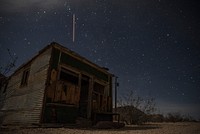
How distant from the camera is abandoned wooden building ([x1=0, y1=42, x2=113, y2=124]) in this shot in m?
10.0

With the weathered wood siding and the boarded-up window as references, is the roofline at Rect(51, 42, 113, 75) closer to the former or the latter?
the weathered wood siding

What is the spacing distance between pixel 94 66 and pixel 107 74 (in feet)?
6.97

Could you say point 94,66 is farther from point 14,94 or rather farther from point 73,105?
point 14,94

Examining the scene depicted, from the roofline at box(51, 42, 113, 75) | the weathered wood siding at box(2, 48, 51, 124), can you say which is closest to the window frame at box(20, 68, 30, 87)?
the weathered wood siding at box(2, 48, 51, 124)

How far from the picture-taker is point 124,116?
20.1m

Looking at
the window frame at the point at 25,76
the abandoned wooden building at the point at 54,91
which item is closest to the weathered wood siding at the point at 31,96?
the abandoned wooden building at the point at 54,91

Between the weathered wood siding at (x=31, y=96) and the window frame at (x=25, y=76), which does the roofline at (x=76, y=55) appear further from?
the window frame at (x=25, y=76)

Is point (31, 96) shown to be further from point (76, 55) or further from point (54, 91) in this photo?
point (76, 55)

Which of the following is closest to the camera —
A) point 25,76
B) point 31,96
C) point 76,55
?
point 31,96

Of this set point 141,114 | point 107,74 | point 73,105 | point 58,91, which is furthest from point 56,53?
point 141,114

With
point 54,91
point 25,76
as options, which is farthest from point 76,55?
point 25,76

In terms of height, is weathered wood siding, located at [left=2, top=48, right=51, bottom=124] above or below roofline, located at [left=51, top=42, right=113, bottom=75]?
below

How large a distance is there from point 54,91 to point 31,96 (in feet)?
6.68

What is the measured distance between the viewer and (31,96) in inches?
440
